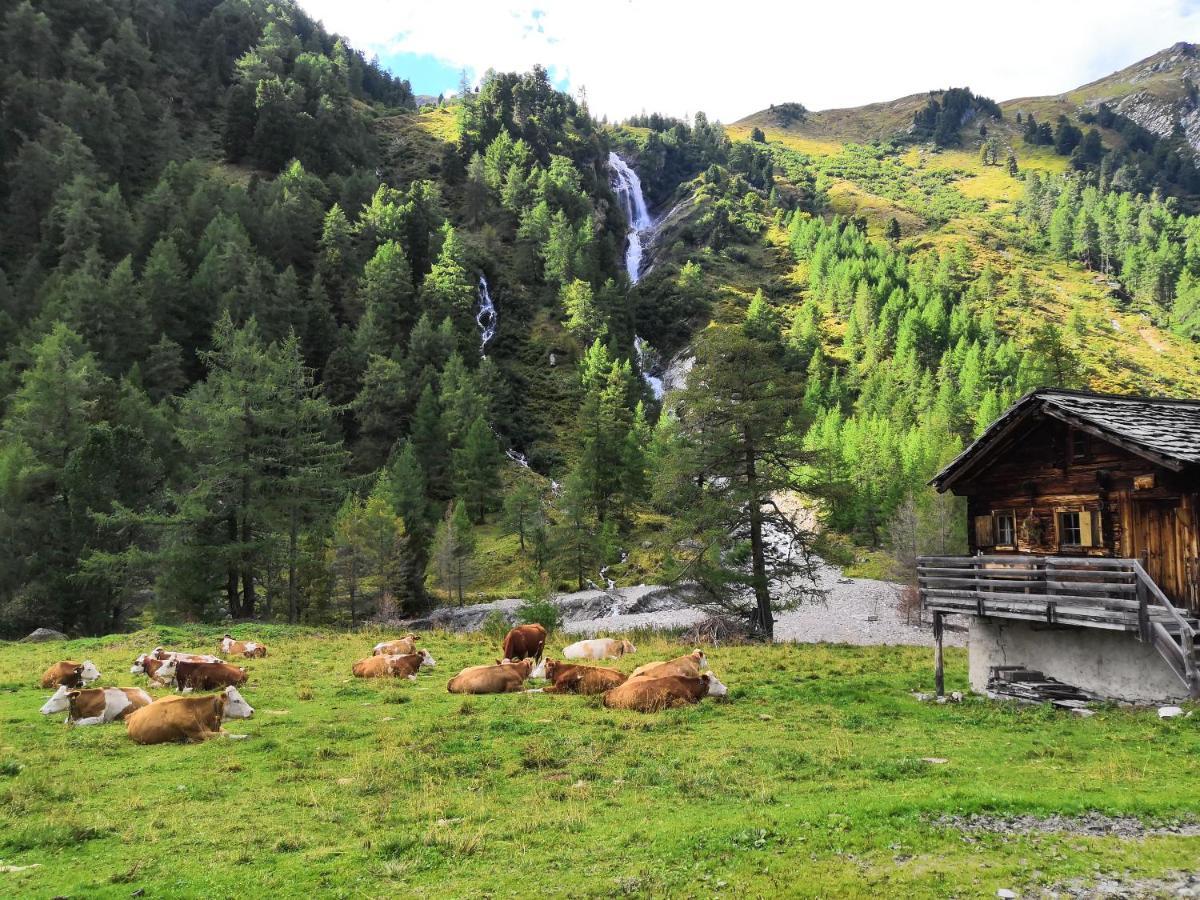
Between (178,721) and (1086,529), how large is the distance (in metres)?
19.9

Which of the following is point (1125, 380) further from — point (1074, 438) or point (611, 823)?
point (611, 823)

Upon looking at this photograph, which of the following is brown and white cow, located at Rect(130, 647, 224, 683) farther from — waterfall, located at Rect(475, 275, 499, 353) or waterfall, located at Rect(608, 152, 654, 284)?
waterfall, located at Rect(608, 152, 654, 284)

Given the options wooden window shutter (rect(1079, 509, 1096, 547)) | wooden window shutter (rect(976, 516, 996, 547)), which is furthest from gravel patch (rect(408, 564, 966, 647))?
wooden window shutter (rect(1079, 509, 1096, 547))

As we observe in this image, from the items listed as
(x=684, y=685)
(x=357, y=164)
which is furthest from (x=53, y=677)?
(x=357, y=164)

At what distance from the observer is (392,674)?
1734 centimetres

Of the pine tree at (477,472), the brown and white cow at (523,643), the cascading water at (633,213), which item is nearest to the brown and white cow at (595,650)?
the brown and white cow at (523,643)

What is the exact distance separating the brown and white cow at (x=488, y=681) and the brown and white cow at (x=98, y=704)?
5.93m

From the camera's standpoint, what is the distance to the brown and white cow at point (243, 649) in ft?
68.7

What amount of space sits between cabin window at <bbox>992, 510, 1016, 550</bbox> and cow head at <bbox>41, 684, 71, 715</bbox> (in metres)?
22.4

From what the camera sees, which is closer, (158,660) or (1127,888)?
(1127,888)

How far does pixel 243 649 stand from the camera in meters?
21.2

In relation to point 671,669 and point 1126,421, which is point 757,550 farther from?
point 1126,421

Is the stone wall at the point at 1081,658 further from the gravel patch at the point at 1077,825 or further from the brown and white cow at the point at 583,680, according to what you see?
the brown and white cow at the point at 583,680

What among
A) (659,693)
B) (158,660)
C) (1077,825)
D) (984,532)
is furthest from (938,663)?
(158,660)
